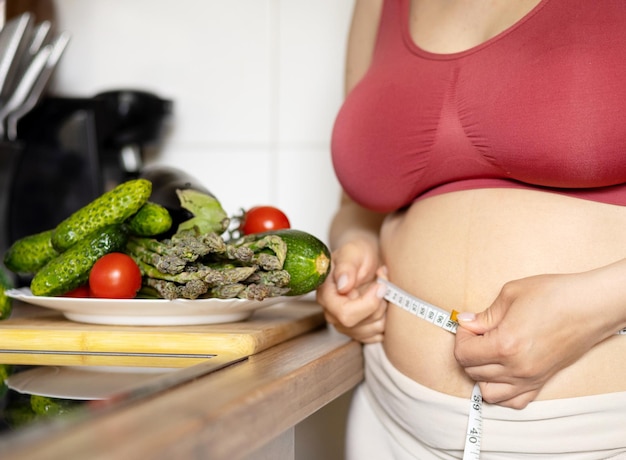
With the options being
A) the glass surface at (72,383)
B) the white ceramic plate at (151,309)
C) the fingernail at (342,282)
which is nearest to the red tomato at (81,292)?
the white ceramic plate at (151,309)

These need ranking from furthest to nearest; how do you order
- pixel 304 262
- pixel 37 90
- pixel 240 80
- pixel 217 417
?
pixel 240 80 < pixel 37 90 < pixel 304 262 < pixel 217 417

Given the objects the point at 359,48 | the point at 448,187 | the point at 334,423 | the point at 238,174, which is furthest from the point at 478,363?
the point at 238,174

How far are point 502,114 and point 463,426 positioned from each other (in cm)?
38

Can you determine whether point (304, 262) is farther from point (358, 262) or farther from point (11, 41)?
point (11, 41)

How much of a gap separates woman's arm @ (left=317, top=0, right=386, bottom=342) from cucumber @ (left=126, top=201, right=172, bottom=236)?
0.24 m

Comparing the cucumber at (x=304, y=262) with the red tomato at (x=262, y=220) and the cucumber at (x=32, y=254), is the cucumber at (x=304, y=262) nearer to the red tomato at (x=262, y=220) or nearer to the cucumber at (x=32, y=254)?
the red tomato at (x=262, y=220)

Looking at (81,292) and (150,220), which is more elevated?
(150,220)

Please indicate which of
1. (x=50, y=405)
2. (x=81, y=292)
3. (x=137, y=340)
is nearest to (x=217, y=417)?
(x=50, y=405)

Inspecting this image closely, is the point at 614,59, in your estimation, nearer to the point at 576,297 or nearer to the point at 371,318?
the point at 576,297

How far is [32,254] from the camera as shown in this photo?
45.8 inches

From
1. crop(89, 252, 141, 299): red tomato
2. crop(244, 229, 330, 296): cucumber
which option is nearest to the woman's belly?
crop(244, 229, 330, 296): cucumber

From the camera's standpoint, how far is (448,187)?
1.03 meters

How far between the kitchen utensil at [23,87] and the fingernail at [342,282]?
32.6 inches

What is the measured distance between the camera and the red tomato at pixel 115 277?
102cm
